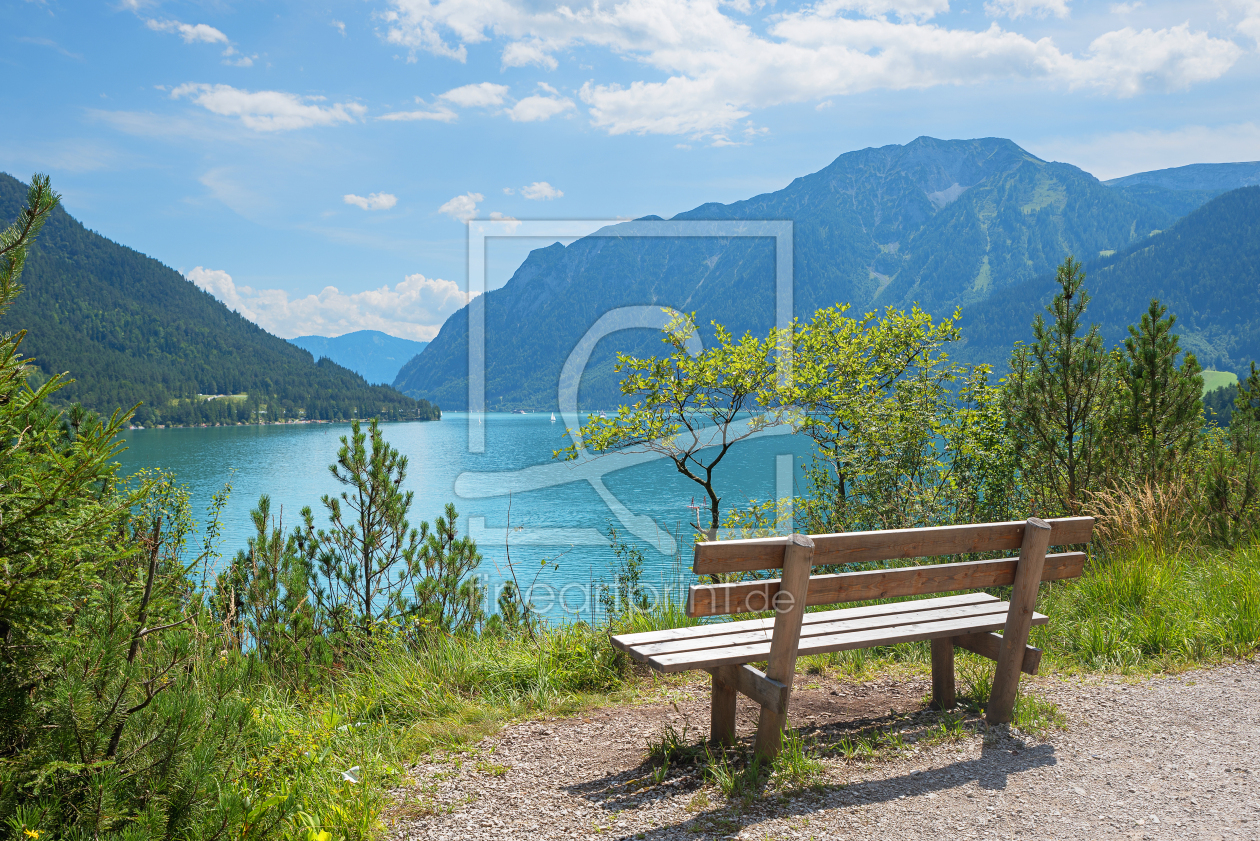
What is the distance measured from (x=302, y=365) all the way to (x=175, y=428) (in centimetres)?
6245

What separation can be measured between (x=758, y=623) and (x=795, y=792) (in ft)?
2.73

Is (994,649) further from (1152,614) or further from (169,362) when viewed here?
(169,362)

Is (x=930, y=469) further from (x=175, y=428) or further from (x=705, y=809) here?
(x=175, y=428)

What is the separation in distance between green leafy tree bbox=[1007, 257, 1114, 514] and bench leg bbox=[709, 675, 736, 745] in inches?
227

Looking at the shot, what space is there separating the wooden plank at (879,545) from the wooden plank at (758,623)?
1.95 feet

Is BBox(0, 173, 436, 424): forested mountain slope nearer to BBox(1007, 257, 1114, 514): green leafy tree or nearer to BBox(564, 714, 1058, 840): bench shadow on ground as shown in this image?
BBox(1007, 257, 1114, 514): green leafy tree

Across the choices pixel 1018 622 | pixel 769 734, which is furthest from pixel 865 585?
pixel 1018 622

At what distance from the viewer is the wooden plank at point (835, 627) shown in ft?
11.2

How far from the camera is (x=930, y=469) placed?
8.36m

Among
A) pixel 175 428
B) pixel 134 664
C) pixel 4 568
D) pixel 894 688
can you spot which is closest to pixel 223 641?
pixel 134 664

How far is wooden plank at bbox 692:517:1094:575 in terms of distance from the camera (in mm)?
2971

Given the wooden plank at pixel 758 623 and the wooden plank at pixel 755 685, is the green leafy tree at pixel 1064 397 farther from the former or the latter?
the wooden plank at pixel 755 685

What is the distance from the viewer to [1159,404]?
783 cm

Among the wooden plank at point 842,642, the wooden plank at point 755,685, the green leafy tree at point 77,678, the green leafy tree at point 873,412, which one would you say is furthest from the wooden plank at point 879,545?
the green leafy tree at point 873,412
